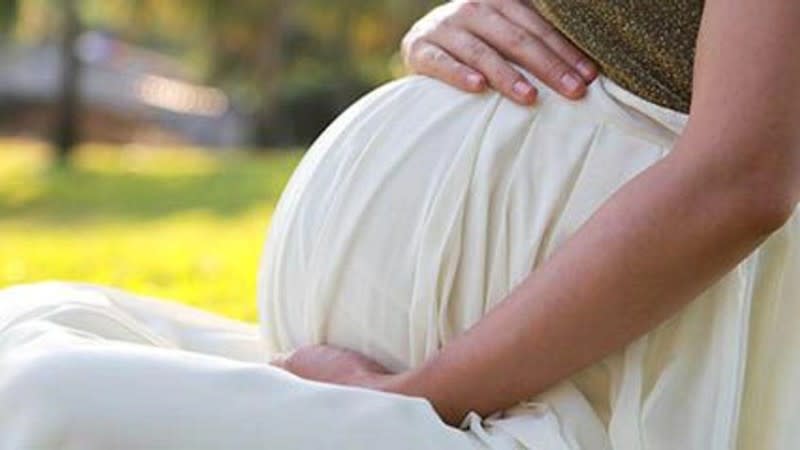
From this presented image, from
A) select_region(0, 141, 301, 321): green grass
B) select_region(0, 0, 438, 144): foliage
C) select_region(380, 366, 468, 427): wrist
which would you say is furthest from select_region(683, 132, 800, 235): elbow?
select_region(0, 0, 438, 144): foliage

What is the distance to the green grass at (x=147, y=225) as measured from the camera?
7516 mm

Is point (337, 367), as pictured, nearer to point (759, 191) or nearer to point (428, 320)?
point (428, 320)

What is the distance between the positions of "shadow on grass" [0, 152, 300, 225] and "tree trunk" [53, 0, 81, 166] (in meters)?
6.74

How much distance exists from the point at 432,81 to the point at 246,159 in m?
17.5

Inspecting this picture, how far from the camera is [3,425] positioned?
5.56 feet

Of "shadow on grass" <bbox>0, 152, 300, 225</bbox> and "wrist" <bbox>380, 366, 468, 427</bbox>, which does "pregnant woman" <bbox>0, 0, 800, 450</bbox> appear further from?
"shadow on grass" <bbox>0, 152, 300, 225</bbox>

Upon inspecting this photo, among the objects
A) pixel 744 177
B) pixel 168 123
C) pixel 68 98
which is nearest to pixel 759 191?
pixel 744 177

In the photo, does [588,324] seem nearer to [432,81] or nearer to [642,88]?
[642,88]

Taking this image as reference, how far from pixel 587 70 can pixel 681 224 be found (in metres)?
0.28

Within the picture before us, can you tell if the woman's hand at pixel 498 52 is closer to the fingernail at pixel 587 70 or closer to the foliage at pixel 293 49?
the fingernail at pixel 587 70

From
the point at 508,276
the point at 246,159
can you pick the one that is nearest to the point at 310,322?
the point at 508,276

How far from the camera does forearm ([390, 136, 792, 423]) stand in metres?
1.74

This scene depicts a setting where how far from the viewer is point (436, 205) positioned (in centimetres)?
192

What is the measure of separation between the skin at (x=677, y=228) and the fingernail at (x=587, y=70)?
204 millimetres
